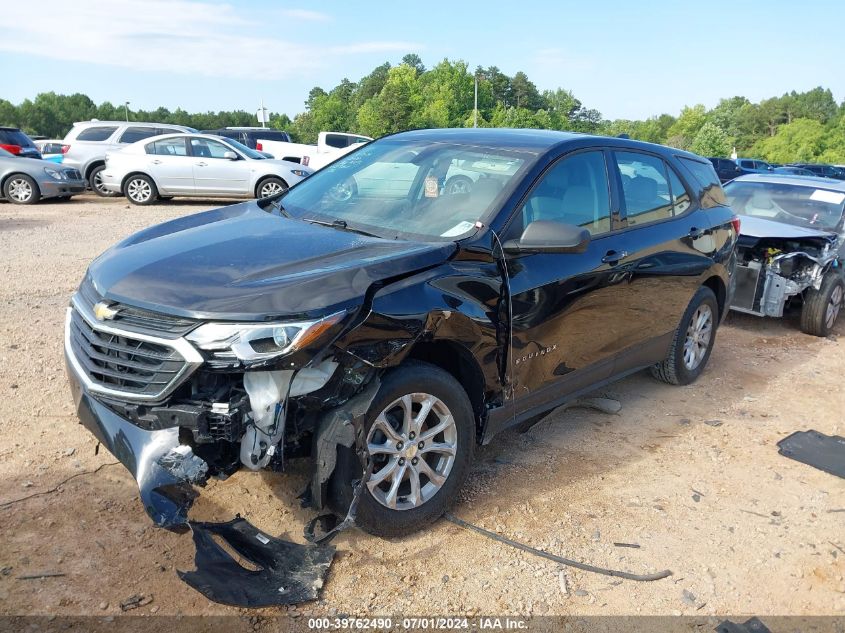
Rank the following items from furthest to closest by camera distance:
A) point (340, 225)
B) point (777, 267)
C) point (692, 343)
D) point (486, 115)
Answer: point (486, 115) → point (777, 267) → point (692, 343) → point (340, 225)

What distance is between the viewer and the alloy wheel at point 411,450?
10.2 feet

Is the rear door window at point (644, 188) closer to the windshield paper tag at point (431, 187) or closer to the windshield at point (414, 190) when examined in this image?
the windshield at point (414, 190)

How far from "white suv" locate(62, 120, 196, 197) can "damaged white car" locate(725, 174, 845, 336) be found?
13775 millimetres

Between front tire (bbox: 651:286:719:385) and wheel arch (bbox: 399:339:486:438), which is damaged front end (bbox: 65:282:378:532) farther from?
front tire (bbox: 651:286:719:385)

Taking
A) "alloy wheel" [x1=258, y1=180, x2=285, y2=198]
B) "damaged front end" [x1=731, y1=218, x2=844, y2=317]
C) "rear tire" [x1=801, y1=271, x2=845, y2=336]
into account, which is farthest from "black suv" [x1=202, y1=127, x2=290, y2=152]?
"rear tire" [x1=801, y1=271, x2=845, y2=336]

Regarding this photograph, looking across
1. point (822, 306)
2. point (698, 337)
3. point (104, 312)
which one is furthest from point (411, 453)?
point (822, 306)

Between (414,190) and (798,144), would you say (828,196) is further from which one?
(798,144)

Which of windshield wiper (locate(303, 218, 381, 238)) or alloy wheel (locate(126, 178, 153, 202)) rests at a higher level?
windshield wiper (locate(303, 218, 381, 238))

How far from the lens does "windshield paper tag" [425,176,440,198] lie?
386 cm

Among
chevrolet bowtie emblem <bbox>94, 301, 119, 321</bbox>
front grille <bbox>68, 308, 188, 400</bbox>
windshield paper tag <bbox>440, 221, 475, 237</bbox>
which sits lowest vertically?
front grille <bbox>68, 308, 188, 400</bbox>

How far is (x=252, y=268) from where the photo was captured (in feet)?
10.0

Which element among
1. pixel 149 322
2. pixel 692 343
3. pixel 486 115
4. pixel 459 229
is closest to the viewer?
pixel 149 322

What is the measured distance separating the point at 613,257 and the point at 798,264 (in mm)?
4358

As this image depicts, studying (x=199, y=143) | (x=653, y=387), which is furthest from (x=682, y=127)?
(x=653, y=387)
